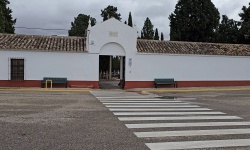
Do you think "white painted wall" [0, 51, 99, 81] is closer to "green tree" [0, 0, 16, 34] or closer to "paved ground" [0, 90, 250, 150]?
"paved ground" [0, 90, 250, 150]

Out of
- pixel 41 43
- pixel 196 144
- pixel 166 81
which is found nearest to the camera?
pixel 196 144

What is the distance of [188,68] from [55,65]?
11.9 metres

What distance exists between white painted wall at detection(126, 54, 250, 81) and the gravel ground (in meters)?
15.6

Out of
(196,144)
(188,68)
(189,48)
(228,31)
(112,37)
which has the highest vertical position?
(228,31)

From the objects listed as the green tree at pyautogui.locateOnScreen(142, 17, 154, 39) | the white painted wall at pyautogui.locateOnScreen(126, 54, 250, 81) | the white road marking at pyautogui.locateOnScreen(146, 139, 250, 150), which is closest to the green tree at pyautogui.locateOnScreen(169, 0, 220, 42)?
the white painted wall at pyautogui.locateOnScreen(126, 54, 250, 81)

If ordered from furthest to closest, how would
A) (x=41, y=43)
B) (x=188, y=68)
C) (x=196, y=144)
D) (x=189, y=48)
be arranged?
(x=189, y=48), (x=188, y=68), (x=41, y=43), (x=196, y=144)

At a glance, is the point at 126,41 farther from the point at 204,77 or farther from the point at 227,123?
the point at 227,123

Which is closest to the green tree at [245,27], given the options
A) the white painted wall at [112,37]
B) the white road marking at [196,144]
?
the white painted wall at [112,37]

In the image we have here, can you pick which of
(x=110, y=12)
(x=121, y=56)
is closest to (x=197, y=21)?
(x=110, y=12)

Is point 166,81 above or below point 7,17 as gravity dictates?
below

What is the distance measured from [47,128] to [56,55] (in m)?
17.9

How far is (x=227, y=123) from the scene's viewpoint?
1054 centimetres

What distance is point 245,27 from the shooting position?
152ft

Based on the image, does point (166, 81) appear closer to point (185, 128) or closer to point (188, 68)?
point (188, 68)
